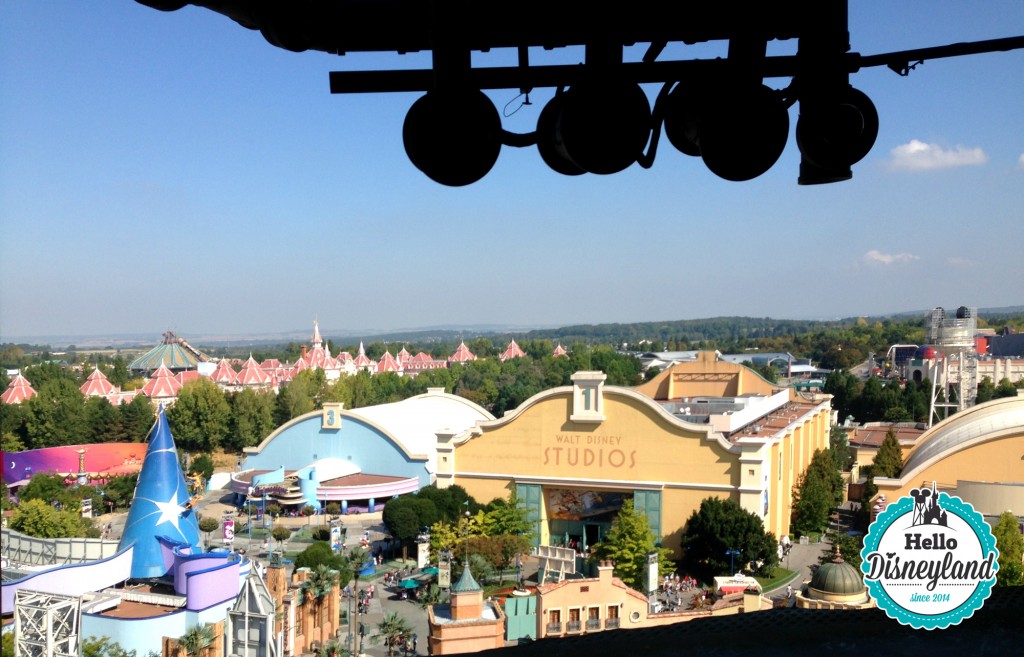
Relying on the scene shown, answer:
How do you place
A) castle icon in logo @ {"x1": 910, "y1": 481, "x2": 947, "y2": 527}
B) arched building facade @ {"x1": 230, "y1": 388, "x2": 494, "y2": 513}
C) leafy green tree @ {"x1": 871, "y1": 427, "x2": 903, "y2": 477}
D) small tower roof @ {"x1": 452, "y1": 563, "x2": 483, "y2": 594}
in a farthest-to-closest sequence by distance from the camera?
arched building facade @ {"x1": 230, "y1": 388, "x2": 494, "y2": 513} → leafy green tree @ {"x1": 871, "y1": 427, "x2": 903, "y2": 477} → small tower roof @ {"x1": 452, "y1": 563, "x2": 483, "y2": 594} → castle icon in logo @ {"x1": 910, "y1": 481, "x2": 947, "y2": 527}

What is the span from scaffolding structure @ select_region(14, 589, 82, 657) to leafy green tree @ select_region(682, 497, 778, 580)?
9862mm

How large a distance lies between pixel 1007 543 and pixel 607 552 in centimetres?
615

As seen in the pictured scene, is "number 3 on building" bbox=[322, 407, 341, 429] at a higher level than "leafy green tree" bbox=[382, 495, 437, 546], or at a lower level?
higher

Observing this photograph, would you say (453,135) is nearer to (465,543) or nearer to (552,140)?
(552,140)

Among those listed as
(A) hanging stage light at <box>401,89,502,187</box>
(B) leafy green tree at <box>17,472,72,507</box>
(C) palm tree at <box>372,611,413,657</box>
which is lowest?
(B) leafy green tree at <box>17,472,72,507</box>

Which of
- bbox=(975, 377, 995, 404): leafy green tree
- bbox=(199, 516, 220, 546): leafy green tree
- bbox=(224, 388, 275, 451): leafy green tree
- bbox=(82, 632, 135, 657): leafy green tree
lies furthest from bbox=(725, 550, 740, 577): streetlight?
bbox=(975, 377, 995, 404): leafy green tree

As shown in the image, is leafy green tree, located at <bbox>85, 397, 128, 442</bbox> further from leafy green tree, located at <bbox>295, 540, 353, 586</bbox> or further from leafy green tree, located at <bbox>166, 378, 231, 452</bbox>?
leafy green tree, located at <bbox>295, 540, 353, 586</bbox>

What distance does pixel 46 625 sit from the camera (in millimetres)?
9562

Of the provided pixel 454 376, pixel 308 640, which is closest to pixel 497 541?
pixel 308 640

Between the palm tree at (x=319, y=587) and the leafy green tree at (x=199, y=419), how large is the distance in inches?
876

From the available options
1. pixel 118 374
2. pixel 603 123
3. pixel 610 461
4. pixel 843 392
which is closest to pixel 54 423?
pixel 118 374

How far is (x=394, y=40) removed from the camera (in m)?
1.97

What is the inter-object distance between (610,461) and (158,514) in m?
8.06

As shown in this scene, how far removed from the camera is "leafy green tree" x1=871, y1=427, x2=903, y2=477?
21875 millimetres
